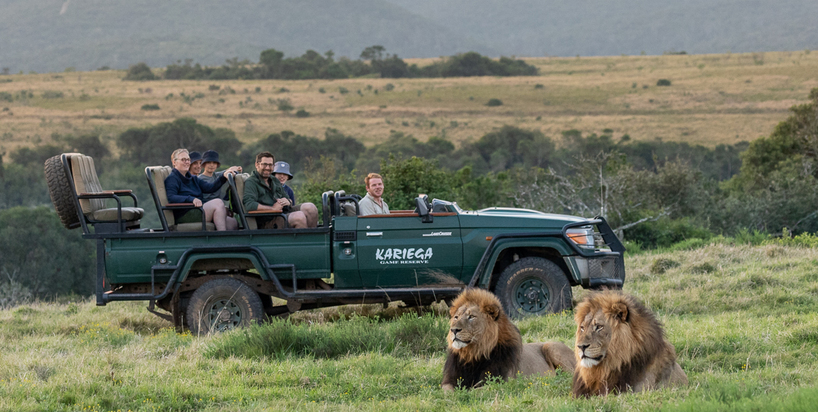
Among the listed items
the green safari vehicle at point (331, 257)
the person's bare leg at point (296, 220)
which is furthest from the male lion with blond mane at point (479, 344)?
the person's bare leg at point (296, 220)

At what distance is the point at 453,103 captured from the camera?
75.9 metres

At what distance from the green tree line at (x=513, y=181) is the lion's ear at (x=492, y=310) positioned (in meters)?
10.9

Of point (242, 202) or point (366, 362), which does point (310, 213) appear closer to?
point (242, 202)

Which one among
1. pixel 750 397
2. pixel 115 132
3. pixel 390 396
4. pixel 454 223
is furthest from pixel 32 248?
pixel 115 132

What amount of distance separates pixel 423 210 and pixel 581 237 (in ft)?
5.53

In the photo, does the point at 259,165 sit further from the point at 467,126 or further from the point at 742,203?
the point at 467,126

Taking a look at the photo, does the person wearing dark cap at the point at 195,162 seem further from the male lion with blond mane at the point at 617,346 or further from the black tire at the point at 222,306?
the male lion with blond mane at the point at 617,346

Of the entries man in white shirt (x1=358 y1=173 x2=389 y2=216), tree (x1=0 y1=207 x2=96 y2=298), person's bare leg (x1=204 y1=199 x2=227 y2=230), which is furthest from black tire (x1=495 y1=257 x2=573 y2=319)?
tree (x1=0 y1=207 x2=96 y2=298)

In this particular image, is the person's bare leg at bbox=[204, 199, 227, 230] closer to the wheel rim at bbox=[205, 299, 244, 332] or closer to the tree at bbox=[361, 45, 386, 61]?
the wheel rim at bbox=[205, 299, 244, 332]

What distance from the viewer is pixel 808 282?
993cm

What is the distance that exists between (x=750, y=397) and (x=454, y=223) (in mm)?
3984

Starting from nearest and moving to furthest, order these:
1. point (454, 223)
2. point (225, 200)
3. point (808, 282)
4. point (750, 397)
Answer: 1. point (750, 397)
2. point (454, 223)
3. point (225, 200)
4. point (808, 282)

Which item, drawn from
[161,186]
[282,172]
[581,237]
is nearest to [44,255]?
[282,172]

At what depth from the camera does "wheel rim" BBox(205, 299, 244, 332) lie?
324 inches
